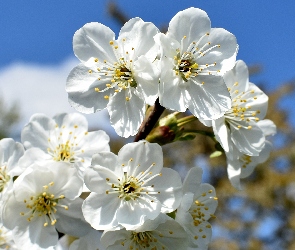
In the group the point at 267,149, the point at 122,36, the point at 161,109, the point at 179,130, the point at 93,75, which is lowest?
the point at 267,149

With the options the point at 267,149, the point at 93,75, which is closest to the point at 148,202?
the point at 93,75

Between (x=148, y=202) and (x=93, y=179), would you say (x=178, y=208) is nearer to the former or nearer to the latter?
(x=148, y=202)

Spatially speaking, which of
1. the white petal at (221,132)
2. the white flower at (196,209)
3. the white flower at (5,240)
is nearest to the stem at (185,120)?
the white petal at (221,132)

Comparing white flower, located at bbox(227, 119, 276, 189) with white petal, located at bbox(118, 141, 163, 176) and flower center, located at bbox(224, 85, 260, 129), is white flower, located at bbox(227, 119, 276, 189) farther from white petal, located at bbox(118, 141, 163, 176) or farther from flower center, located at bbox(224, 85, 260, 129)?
white petal, located at bbox(118, 141, 163, 176)

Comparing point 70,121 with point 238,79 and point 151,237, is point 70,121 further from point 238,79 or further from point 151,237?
point 238,79

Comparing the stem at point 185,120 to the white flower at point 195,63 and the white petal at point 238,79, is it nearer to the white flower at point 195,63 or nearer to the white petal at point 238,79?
the white flower at point 195,63
